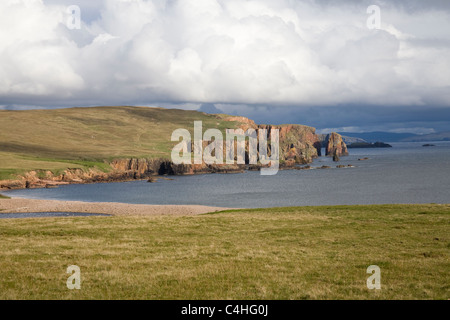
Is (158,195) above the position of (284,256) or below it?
below

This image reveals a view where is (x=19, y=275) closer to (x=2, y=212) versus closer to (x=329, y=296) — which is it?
(x=329, y=296)

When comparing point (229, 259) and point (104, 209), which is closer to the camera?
point (229, 259)

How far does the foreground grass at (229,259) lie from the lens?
16.7m

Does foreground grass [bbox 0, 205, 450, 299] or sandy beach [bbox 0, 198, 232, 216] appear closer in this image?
foreground grass [bbox 0, 205, 450, 299]

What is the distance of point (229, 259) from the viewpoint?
2248 cm

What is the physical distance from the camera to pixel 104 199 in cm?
11381

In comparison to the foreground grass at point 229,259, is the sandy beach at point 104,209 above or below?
below

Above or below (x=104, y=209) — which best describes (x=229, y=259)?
above

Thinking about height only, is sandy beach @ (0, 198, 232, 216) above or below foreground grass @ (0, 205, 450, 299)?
below

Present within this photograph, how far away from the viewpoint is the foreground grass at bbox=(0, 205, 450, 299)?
54.9 feet

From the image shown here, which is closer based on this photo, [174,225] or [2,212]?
[174,225]

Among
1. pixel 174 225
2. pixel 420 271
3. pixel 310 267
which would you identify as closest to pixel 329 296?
pixel 310 267

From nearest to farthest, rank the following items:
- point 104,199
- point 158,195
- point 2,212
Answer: point 2,212 < point 104,199 < point 158,195

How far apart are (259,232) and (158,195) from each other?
9205 cm
